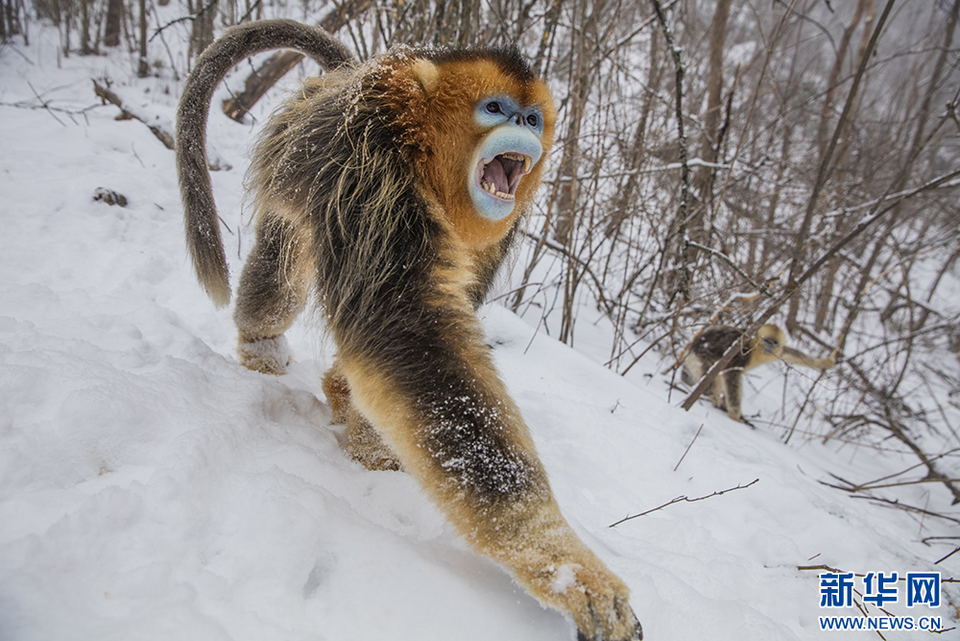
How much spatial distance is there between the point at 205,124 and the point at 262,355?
1.00m

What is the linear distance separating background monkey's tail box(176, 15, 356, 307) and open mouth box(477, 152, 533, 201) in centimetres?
100

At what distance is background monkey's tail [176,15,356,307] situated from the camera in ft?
5.95

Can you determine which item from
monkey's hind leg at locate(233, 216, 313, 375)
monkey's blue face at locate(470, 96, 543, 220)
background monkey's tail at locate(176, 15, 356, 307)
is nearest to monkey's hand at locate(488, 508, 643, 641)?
monkey's blue face at locate(470, 96, 543, 220)

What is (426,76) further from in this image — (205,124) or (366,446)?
(366,446)

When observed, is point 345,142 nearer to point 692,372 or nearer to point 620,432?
point 620,432

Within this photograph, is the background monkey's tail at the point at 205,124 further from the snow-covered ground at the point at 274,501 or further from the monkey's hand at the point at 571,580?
the monkey's hand at the point at 571,580

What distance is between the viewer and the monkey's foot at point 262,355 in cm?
227

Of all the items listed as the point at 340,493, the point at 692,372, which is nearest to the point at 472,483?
the point at 340,493

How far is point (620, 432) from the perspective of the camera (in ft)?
7.68

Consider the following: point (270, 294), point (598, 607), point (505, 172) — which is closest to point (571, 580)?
point (598, 607)

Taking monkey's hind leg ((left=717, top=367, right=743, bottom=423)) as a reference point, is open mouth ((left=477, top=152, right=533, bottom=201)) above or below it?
above

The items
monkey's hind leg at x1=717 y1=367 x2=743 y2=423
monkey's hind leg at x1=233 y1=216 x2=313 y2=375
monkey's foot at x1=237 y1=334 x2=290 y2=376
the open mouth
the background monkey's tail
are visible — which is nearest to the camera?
the open mouth

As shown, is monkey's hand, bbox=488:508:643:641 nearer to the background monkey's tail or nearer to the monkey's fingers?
the monkey's fingers

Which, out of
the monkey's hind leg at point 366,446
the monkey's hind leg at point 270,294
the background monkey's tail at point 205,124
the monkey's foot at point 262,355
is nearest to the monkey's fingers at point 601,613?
the monkey's hind leg at point 366,446
